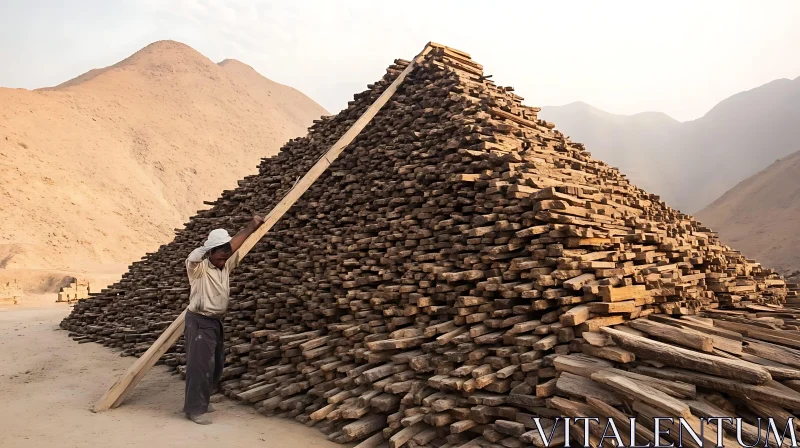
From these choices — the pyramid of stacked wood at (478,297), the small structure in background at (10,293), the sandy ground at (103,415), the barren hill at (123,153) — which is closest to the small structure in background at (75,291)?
the small structure in background at (10,293)

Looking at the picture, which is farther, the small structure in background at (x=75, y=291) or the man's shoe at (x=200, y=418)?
the small structure in background at (x=75, y=291)

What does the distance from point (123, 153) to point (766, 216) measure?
49.0m

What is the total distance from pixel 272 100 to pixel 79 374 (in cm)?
7112

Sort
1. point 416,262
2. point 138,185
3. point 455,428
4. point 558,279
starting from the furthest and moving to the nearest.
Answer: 1. point 138,185
2. point 416,262
3. point 558,279
4. point 455,428

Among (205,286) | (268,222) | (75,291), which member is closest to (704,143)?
(75,291)

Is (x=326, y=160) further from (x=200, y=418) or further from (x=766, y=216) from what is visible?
(x=766, y=216)

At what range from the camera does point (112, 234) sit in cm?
3406

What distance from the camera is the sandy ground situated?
16.2 ft

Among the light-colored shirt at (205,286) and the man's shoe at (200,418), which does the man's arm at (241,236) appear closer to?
the light-colored shirt at (205,286)

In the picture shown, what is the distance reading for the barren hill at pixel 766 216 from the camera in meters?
25.7

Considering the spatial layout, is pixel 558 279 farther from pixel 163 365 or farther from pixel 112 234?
pixel 112 234

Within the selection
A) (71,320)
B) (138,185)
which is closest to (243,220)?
(71,320)

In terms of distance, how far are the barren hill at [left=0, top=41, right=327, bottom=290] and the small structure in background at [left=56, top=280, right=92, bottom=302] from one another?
426 centimetres

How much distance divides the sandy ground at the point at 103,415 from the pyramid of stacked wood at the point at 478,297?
354 millimetres
